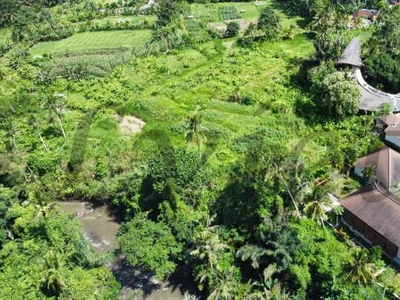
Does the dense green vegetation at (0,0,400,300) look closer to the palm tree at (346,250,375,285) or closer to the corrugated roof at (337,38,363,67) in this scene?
the palm tree at (346,250,375,285)

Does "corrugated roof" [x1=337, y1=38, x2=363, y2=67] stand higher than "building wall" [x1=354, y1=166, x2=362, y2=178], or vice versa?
"corrugated roof" [x1=337, y1=38, x2=363, y2=67]

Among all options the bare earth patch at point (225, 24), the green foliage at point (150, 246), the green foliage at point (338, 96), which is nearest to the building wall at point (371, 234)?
the green foliage at point (150, 246)

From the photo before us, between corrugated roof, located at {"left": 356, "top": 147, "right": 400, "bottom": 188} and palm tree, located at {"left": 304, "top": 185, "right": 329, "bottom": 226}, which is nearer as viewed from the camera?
palm tree, located at {"left": 304, "top": 185, "right": 329, "bottom": 226}

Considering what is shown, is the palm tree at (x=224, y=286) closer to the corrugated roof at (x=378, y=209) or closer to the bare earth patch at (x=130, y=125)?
the corrugated roof at (x=378, y=209)

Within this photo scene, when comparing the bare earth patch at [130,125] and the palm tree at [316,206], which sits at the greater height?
the palm tree at [316,206]

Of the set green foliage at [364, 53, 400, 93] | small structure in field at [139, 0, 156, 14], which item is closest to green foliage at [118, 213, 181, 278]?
green foliage at [364, 53, 400, 93]

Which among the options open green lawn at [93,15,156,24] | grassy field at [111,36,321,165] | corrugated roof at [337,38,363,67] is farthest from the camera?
open green lawn at [93,15,156,24]

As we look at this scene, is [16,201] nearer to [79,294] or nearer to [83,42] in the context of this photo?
[79,294]
